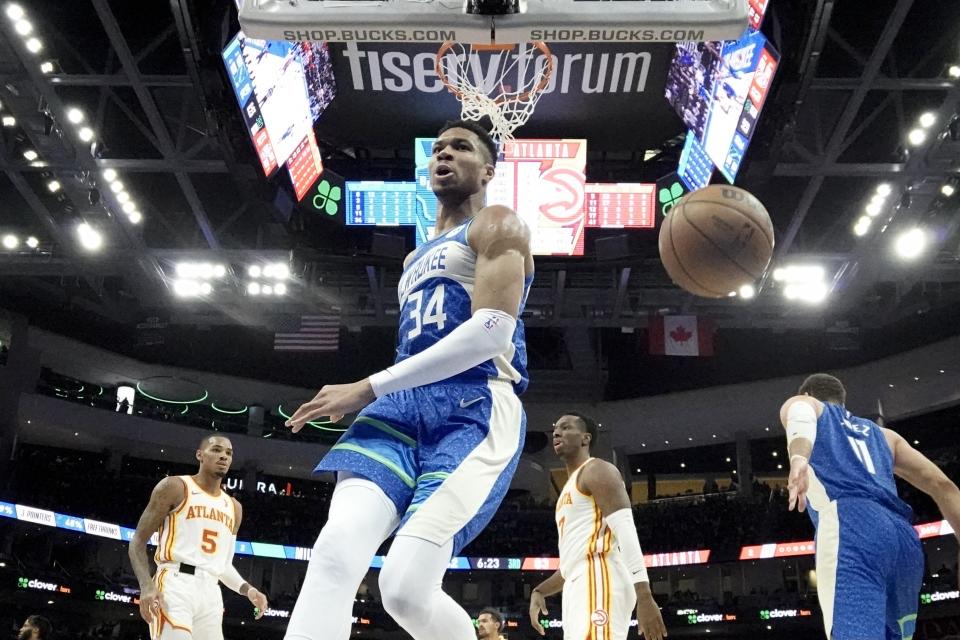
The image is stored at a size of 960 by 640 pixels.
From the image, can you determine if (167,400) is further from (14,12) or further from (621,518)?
(621,518)

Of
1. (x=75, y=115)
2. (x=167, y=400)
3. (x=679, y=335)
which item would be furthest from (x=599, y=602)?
(x=167, y=400)

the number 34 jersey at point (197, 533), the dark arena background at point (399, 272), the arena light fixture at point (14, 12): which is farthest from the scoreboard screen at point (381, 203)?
the number 34 jersey at point (197, 533)

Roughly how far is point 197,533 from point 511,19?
3.66 m

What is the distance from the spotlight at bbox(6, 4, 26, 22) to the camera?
9.84 m

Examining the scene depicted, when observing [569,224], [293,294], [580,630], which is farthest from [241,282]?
[580,630]

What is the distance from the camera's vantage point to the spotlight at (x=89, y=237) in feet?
45.0

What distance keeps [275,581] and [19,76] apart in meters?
19.9

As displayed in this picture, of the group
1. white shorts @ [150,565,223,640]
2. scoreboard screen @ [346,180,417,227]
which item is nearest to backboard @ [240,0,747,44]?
white shorts @ [150,565,223,640]

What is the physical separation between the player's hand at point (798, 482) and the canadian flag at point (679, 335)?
12.1 meters

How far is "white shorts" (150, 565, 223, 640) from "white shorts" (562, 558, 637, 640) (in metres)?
2.17

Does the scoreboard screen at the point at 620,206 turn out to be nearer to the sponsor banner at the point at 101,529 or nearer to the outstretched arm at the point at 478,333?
the outstretched arm at the point at 478,333

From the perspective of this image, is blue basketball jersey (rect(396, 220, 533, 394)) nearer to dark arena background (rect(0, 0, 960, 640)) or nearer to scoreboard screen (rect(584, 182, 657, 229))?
dark arena background (rect(0, 0, 960, 640))

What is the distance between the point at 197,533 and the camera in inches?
235

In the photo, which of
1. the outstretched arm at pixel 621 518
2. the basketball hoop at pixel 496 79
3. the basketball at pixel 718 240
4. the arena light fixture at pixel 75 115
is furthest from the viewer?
the arena light fixture at pixel 75 115
